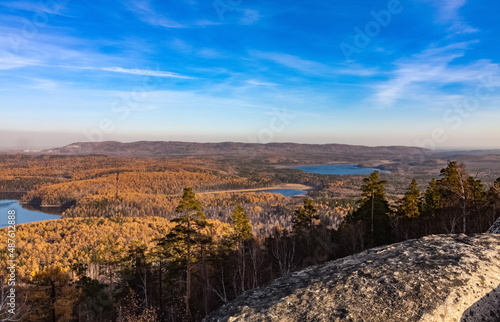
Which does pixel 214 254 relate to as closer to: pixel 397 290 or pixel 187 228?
pixel 187 228

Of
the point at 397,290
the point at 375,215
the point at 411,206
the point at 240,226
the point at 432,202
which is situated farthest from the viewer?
the point at 432,202

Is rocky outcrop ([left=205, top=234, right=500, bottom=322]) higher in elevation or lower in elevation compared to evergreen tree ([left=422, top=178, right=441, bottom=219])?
higher

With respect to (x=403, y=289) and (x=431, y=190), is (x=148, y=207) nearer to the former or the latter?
(x=431, y=190)

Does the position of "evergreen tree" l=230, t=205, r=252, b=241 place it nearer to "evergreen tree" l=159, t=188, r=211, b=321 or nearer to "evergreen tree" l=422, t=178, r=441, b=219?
"evergreen tree" l=159, t=188, r=211, b=321

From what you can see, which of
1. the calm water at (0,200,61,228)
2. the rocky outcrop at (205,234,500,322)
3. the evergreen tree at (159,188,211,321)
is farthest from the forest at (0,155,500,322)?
the calm water at (0,200,61,228)

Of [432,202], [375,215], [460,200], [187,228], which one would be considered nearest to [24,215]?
[187,228]

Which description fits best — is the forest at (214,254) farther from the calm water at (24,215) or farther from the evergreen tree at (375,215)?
the calm water at (24,215)

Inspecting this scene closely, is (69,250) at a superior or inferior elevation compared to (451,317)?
inferior

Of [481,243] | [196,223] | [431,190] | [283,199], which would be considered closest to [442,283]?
[481,243]
